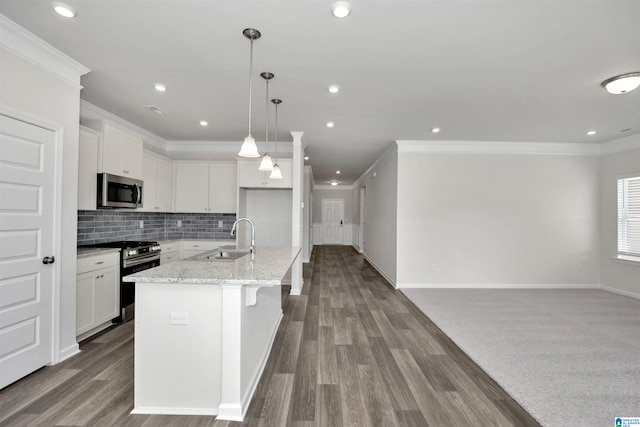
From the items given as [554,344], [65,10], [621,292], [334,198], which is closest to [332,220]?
[334,198]

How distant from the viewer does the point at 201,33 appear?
215 cm

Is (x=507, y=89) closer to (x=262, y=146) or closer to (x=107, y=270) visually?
(x=262, y=146)

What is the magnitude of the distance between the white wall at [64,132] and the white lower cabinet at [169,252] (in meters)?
1.55

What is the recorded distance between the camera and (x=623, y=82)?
2.74 metres

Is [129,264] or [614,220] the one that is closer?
[129,264]

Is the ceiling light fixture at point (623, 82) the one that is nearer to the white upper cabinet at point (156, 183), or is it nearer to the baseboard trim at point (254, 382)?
the baseboard trim at point (254, 382)

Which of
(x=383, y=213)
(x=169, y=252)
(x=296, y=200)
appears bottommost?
(x=169, y=252)

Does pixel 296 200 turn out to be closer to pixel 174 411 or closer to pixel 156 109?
pixel 156 109

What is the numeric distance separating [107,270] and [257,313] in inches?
80.9

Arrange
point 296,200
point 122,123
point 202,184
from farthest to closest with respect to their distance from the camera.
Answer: point 202,184, point 296,200, point 122,123

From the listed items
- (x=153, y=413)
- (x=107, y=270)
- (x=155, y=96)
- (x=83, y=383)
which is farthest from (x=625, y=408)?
(x=155, y=96)

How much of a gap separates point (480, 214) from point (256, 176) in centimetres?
405

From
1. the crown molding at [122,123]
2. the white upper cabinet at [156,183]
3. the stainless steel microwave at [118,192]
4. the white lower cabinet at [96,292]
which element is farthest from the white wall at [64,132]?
the white upper cabinet at [156,183]

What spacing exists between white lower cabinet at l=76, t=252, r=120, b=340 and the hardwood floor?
6.4 inches
